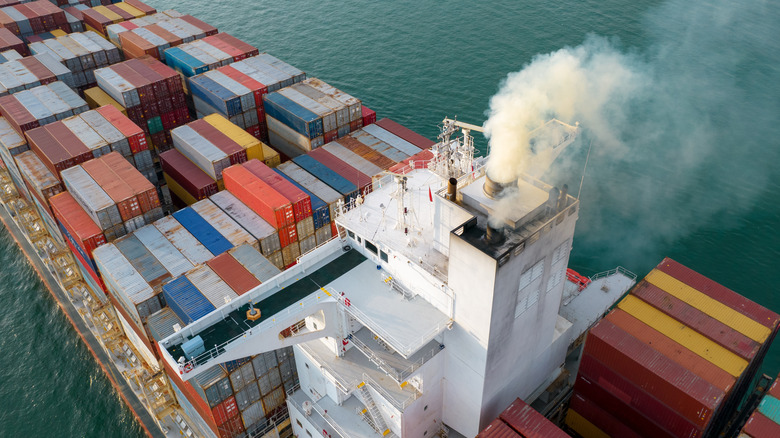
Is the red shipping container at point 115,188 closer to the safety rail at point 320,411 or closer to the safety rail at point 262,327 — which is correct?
the safety rail at point 262,327

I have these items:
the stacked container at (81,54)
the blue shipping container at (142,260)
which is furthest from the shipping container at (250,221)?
the stacked container at (81,54)

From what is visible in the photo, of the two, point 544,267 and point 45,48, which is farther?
point 45,48

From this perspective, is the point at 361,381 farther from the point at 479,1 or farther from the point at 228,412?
the point at 479,1

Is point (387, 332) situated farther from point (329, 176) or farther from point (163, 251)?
point (329, 176)

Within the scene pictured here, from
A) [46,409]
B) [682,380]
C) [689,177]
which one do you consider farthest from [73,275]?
[689,177]

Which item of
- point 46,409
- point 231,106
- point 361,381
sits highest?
point 231,106

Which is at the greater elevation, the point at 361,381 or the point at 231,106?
the point at 231,106

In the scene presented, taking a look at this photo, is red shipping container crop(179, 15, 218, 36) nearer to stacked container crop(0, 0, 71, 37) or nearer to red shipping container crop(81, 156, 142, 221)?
stacked container crop(0, 0, 71, 37)
